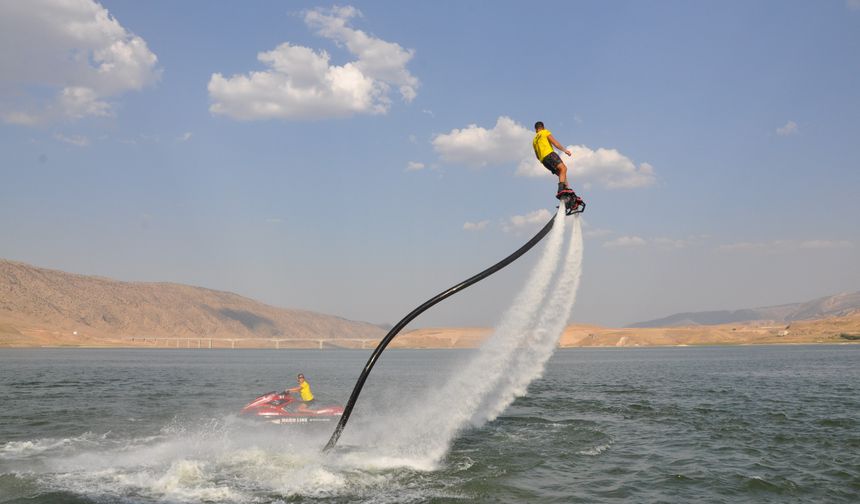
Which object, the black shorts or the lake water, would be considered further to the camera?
the lake water

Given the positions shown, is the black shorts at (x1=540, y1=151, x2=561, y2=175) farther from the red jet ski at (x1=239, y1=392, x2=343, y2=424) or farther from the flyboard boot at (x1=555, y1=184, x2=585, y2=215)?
the red jet ski at (x1=239, y1=392, x2=343, y2=424)

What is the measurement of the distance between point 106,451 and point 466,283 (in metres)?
17.9

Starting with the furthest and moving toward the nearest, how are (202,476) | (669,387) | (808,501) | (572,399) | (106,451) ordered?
1. (669,387)
2. (572,399)
3. (106,451)
4. (202,476)
5. (808,501)

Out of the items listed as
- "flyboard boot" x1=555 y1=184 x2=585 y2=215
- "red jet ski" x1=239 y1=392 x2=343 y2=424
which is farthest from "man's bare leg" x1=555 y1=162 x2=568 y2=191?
"red jet ski" x1=239 y1=392 x2=343 y2=424

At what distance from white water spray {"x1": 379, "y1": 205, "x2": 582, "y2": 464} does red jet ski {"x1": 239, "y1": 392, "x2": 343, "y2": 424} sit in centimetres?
815

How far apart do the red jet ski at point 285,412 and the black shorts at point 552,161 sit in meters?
21.1

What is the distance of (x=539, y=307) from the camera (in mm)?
22156

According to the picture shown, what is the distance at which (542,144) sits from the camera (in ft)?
56.4

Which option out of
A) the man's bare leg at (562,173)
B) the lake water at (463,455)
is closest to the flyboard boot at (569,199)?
the man's bare leg at (562,173)

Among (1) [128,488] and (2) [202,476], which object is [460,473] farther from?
(1) [128,488]

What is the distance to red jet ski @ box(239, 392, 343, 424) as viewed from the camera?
34156mm

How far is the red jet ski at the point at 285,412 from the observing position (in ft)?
112

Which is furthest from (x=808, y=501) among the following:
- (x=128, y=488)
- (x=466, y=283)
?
(x=128, y=488)

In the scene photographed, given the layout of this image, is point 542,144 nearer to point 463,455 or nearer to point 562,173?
point 562,173
